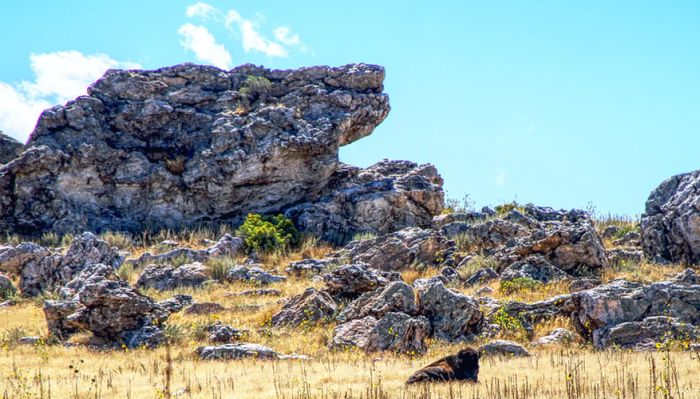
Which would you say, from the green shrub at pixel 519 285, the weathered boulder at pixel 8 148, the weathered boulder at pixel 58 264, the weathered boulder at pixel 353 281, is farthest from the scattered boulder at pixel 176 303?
the weathered boulder at pixel 8 148

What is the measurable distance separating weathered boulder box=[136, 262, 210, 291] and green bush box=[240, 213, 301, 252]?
383 centimetres

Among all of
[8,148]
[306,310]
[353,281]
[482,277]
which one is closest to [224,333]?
[306,310]

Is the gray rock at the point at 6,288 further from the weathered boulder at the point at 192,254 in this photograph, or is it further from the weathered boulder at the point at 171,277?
the weathered boulder at the point at 171,277

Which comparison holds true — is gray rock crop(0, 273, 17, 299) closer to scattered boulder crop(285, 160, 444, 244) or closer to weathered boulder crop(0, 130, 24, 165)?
scattered boulder crop(285, 160, 444, 244)

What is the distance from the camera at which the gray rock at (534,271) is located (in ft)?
69.6

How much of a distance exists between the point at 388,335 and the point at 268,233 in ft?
43.9

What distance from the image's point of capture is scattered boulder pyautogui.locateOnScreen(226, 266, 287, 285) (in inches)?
915

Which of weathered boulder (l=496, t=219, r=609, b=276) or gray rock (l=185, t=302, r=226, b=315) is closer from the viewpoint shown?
gray rock (l=185, t=302, r=226, b=315)

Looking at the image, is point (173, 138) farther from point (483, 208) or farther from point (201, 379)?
point (201, 379)

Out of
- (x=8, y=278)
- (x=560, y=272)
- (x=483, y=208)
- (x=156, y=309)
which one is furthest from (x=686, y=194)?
(x=8, y=278)

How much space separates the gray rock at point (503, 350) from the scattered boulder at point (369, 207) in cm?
1497

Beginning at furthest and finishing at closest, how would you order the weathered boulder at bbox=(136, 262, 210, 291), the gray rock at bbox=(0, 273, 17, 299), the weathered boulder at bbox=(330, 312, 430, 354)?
the weathered boulder at bbox=(136, 262, 210, 291)
the gray rock at bbox=(0, 273, 17, 299)
the weathered boulder at bbox=(330, 312, 430, 354)

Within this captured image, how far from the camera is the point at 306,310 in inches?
704

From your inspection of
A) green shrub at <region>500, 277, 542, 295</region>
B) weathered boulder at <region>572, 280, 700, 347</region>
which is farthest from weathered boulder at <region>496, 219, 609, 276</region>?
weathered boulder at <region>572, 280, 700, 347</region>
